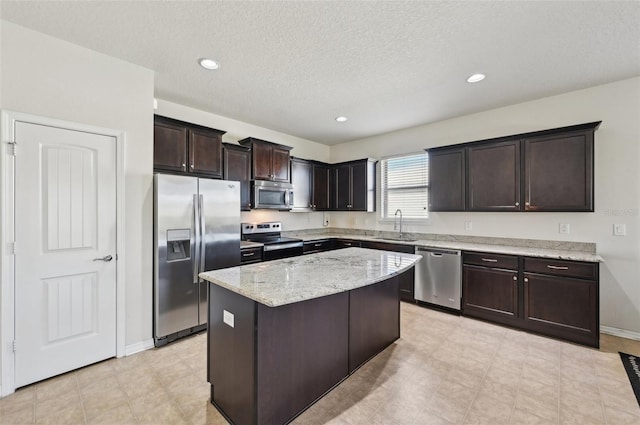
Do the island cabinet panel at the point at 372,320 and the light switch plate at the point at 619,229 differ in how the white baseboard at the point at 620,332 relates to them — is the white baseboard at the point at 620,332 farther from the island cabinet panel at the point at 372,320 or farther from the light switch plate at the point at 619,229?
the island cabinet panel at the point at 372,320

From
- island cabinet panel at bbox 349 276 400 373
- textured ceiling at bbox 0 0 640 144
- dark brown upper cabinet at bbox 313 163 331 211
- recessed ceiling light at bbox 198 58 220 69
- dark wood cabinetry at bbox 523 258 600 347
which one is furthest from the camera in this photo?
dark brown upper cabinet at bbox 313 163 331 211

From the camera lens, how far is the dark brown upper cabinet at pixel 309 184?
500 centimetres

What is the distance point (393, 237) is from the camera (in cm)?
492

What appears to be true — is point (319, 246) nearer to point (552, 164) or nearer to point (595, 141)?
point (552, 164)

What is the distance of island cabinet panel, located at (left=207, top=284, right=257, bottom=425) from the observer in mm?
1640

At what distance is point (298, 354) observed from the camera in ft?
5.98

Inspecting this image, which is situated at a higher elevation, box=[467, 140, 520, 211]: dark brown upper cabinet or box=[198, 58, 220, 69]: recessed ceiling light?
A: box=[198, 58, 220, 69]: recessed ceiling light

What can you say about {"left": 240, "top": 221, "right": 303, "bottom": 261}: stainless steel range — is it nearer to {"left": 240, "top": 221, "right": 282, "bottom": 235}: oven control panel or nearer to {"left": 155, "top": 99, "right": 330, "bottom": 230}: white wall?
{"left": 240, "top": 221, "right": 282, "bottom": 235}: oven control panel

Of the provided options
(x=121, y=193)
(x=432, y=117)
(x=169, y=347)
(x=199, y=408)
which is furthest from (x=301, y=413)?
(x=432, y=117)

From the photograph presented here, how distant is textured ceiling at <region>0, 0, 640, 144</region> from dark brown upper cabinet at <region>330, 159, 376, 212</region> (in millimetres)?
1666

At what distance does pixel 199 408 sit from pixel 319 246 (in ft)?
10.6

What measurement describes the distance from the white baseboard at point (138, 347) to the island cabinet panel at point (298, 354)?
1820mm

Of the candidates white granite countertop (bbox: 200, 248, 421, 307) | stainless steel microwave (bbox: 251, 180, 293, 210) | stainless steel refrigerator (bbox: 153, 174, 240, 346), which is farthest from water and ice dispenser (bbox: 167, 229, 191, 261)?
stainless steel microwave (bbox: 251, 180, 293, 210)

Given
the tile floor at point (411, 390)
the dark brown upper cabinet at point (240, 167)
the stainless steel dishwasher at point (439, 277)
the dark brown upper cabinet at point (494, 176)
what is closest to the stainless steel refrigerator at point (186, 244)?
the tile floor at point (411, 390)
